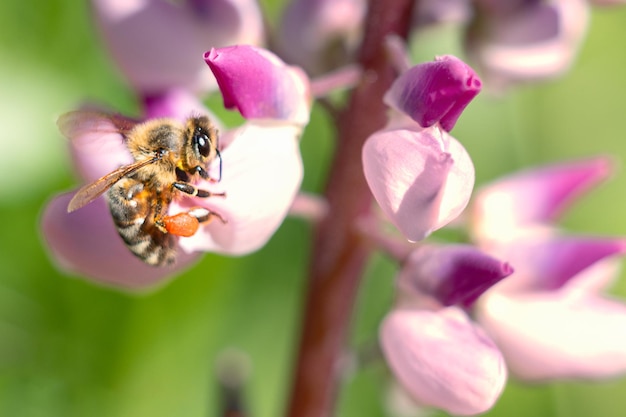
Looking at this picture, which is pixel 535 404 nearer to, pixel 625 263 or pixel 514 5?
pixel 625 263

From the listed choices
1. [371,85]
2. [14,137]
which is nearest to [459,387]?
[371,85]

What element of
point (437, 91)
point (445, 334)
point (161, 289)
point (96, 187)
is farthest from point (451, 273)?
point (161, 289)

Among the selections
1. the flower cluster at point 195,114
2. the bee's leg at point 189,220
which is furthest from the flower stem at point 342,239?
the bee's leg at point 189,220

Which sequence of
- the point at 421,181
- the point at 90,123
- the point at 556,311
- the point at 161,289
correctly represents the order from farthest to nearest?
1. the point at 161,289
2. the point at 556,311
3. the point at 90,123
4. the point at 421,181

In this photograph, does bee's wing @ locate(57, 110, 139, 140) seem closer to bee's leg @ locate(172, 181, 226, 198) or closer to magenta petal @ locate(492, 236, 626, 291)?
bee's leg @ locate(172, 181, 226, 198)

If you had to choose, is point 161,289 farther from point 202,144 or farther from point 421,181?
point 421,181

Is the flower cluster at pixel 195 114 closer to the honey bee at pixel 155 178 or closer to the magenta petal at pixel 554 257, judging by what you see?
the honey bee at pixel 155 178

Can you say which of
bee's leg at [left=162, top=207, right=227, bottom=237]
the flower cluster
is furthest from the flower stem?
bee's leg at [left=162, top=207, right=227, bottom=237]
